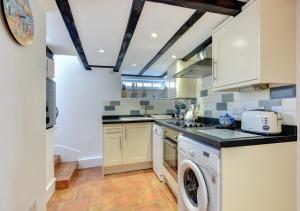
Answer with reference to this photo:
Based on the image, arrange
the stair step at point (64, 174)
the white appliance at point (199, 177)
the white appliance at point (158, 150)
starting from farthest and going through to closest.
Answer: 1. the white appliance at point (158, 150)
2. the stair step at point (64, 174)
3. the white appliance at point (199, 177)

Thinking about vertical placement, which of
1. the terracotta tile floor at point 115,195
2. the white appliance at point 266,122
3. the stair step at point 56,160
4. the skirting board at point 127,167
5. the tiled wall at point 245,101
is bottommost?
the terracotta tile floor at point 115,195

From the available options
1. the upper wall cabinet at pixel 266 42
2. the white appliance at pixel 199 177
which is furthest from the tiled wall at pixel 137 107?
the upper wall cabinet at pixel 266 42

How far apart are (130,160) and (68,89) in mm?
1866

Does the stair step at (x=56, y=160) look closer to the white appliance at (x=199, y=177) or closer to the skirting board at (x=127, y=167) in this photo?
the skirting board at (x=127, y=167)

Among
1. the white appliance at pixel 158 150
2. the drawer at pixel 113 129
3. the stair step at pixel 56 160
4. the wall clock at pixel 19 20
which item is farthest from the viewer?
the stair step at pixel 56 160

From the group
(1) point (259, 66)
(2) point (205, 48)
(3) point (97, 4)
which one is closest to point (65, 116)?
(3) point (97, 4)

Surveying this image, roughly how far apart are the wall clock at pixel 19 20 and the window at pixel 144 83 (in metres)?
2.66

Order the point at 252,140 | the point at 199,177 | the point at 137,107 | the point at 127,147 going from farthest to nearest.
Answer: the point at 137,107, the point at 127,147, the point at 199,177, the point at 252,140

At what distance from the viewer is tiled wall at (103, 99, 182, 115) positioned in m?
3.62

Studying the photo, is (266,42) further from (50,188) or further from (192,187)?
(50,188)

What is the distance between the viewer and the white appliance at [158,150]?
2.59m

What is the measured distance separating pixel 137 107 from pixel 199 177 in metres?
2.54

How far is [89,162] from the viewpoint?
11.2 ft

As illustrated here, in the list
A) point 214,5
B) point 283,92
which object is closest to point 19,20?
point 214,5
